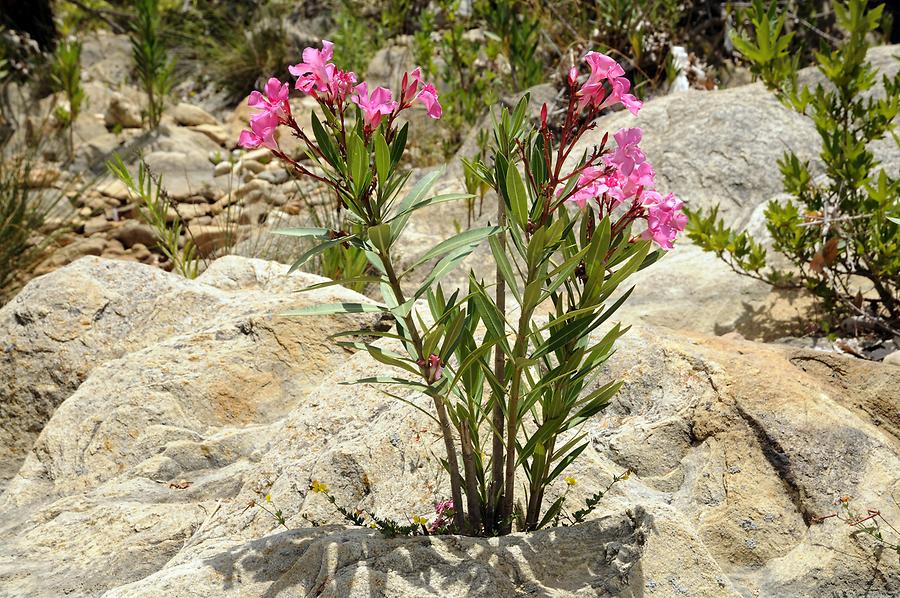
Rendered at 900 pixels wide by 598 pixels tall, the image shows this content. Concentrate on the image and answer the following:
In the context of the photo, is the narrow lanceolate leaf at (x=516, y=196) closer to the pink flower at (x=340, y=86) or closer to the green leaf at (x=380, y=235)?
the green leaf at (x=380, y=235)

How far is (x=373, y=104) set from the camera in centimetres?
169

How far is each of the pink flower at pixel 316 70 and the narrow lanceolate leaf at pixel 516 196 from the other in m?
0.39

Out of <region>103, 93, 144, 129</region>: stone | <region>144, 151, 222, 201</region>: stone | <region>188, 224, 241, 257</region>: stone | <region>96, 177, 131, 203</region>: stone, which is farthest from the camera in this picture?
<region>103, 93, 144, 129</region>: stone

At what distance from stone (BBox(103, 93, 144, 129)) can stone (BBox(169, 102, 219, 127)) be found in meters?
0.39

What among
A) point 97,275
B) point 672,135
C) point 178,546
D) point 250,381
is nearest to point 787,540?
point 178,546

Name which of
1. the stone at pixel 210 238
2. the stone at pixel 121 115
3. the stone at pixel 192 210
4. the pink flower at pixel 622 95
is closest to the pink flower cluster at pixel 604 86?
the pink flower at pixel 622 95

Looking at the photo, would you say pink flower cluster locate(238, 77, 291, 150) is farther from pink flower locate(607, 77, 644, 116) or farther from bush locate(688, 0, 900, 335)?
bush locate(688, 0, 900, 335)

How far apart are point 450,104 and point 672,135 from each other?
248 cm

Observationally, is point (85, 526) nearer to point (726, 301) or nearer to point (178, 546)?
point (178, 546)

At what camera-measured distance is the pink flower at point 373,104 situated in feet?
5.49

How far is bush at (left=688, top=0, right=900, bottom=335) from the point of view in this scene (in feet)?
11.0

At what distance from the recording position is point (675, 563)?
1.82 m

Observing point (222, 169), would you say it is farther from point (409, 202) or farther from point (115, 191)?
point (409, 202)

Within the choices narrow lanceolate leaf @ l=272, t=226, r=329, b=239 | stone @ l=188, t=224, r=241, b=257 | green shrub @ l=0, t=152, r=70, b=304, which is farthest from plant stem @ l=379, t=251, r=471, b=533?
green shrub @ l=0, t=152, r=70, b=304
